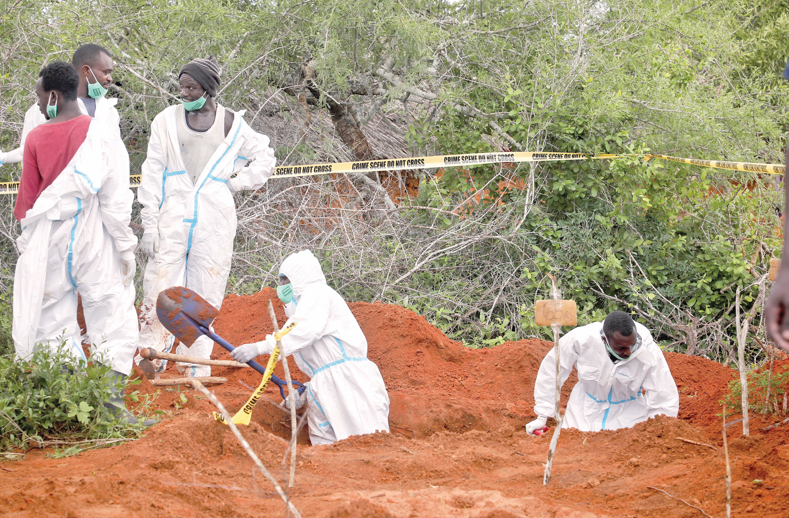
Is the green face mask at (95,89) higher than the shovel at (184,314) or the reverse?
higher

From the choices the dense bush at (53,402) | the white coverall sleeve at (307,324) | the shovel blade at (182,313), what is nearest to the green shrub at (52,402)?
the dense bush at (53,402)

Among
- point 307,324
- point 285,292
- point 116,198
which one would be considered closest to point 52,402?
point 116,198

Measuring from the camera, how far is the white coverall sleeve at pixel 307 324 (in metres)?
4.88

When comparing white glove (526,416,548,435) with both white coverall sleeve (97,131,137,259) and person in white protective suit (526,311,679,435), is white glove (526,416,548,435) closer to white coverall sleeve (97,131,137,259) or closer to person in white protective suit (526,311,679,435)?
person in white protective suit (526,311,679,435)

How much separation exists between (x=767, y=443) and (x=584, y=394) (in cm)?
215

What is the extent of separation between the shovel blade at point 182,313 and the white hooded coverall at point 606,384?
2536mm

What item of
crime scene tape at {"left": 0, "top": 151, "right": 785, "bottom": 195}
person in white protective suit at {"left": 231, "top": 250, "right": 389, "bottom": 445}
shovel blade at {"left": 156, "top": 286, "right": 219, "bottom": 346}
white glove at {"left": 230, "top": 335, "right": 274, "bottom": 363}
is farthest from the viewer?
crime scene tape at {"left": 0, "top": 151, "right": 785, "bottom": 195}

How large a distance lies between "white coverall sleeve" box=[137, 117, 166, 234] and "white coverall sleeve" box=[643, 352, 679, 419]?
12.8ft

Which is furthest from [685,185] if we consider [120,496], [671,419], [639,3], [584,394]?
[120,496]

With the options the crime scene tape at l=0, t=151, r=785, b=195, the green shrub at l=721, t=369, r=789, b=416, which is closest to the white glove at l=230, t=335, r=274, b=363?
the green shrub at l=721, t=369, r=789, b=416

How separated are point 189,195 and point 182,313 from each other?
44.3 inches

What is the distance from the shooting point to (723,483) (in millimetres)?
3033

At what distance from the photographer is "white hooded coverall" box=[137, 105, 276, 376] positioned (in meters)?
5.48

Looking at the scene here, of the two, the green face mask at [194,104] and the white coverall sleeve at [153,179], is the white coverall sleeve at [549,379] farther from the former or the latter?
the green face mask at [194,104]
